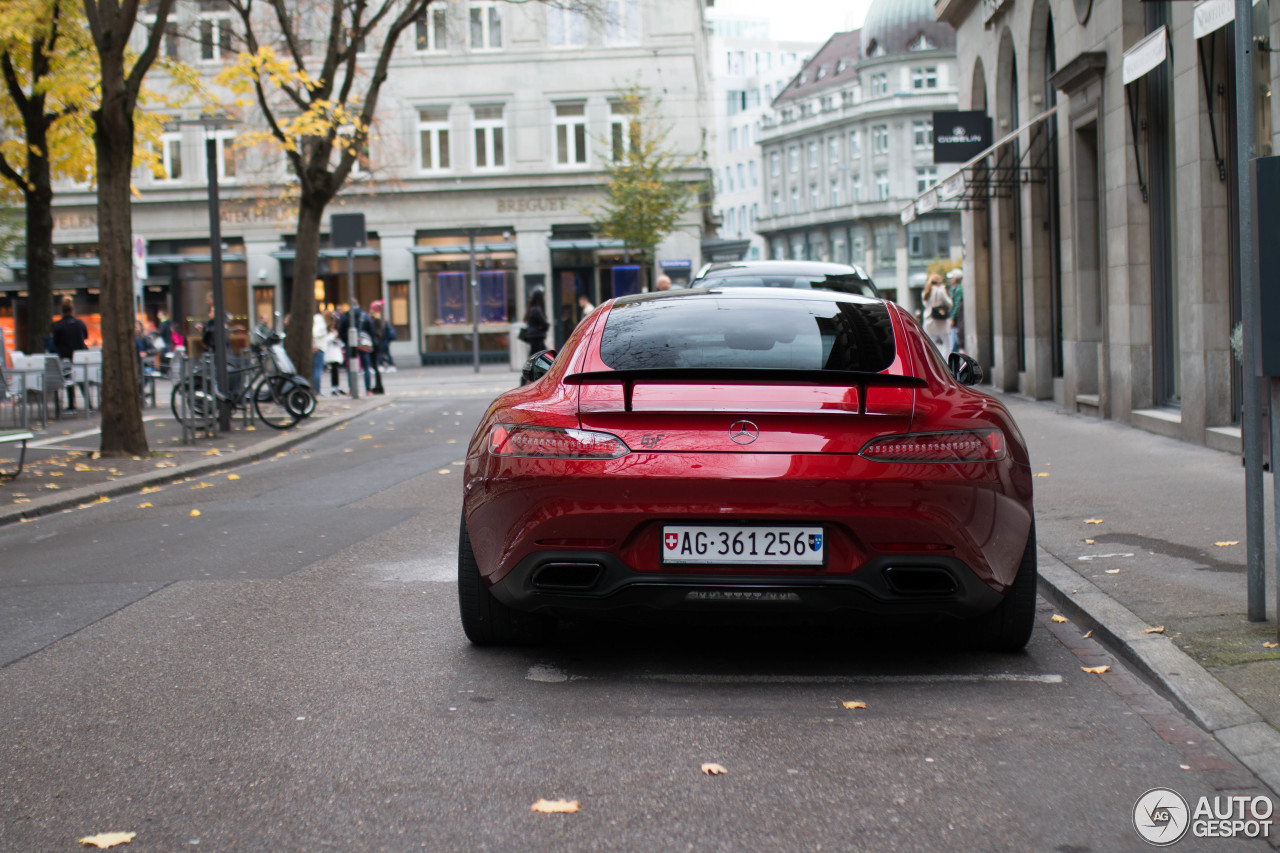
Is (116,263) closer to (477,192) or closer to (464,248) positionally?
(464,248)

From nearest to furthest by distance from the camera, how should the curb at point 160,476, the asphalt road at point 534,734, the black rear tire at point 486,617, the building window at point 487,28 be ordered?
1. the asphalt road at point 534,734
2. the black rear tire at point 486,617
3. the curb at point 160,476
4. the building window at point 487,28

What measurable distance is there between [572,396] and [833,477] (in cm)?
100

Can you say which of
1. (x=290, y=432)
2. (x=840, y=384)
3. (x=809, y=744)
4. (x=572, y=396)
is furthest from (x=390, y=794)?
(x=290, y=432)

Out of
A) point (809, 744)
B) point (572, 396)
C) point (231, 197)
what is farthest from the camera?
point (231, 197)

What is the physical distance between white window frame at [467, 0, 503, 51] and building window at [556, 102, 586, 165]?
291 centimetres

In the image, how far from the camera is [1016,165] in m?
20.7

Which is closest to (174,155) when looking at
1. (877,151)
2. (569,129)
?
(569,129)

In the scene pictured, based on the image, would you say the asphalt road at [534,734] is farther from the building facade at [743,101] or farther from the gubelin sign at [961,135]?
the building facade at [743,101]

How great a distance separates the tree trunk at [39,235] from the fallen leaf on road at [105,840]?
20.0 meters

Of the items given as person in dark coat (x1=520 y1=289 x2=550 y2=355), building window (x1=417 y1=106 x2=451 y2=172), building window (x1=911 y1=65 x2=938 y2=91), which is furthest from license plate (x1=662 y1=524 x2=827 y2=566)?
building window (x1=911 y1=65 x2=938 y2=91)

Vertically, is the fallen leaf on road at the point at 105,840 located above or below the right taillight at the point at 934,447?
below

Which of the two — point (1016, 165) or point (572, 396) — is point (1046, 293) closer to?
point (1016, 165)

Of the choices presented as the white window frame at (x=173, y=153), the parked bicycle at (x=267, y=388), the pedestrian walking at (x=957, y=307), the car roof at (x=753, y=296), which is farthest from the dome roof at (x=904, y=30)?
the car roof at (x=753, y=296)

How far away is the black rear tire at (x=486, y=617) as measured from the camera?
5.50 meters
